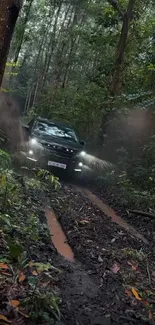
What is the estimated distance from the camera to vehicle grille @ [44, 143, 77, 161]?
11.0 m

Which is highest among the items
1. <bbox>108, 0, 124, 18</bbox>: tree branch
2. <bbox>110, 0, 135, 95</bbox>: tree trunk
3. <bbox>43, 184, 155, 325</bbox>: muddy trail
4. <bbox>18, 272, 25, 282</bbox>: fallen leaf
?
<bbox>108, 0, 124, 18</bbox>: tree branch

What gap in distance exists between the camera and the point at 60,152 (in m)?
11.1

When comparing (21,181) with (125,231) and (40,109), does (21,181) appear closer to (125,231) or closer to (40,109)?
(125,231)

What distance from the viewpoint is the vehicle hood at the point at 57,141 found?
437 inches

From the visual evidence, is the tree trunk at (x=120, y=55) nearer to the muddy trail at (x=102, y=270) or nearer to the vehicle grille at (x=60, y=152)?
the vehicle grille at (x=60, y=152)

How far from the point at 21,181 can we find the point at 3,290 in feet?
16.5

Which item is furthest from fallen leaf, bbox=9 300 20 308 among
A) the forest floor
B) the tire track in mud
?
the tire track in mud

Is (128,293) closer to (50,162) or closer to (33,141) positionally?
(50,162)

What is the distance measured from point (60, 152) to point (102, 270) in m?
6.34

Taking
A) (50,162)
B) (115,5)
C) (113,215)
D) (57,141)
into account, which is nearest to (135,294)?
(113,215)

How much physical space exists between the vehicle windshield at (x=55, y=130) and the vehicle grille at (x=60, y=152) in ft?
2.47

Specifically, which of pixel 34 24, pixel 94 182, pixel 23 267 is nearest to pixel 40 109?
pixel 94 182

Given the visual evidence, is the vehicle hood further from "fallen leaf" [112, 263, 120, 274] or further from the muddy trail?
"fallen leaf" [112, 263, 120, 274]

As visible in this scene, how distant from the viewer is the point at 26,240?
196 inches
